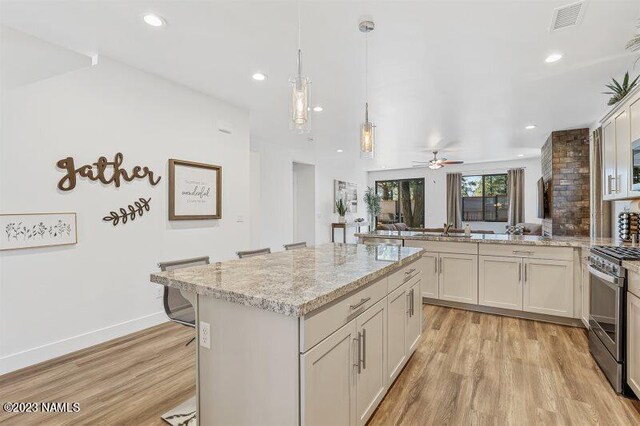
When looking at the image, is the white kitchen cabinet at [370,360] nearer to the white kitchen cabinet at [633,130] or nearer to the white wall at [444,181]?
the white kitchen cabinet at [633,130]

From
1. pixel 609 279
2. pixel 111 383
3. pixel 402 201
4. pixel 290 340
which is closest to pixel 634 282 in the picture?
pixel 609 279

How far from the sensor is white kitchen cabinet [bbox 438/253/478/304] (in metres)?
3.69

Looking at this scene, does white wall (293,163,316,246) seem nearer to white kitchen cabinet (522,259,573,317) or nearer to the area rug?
white kitchen cabinet (522,259,573,317)

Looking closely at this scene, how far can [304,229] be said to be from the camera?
8.05m

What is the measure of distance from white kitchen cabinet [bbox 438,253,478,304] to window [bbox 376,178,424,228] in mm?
6823

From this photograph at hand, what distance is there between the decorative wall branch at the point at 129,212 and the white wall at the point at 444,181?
29.4 feet

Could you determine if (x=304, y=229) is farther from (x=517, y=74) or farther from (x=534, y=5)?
(x=534, y=5)

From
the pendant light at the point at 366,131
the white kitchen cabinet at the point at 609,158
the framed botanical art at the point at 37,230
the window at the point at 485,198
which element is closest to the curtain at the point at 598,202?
the white kitchen cabinet at the point at 609,158

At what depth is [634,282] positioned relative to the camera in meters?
1.98

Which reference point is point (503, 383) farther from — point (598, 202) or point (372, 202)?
point (372, 202)

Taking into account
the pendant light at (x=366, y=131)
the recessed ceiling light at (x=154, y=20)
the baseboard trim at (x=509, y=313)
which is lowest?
the baseboard trim at (x=509, y=313)

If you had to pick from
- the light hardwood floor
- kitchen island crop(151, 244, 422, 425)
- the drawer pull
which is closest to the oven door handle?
the light hardwood floor

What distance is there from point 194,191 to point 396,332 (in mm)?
2732

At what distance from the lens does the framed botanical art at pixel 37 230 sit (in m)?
2.38
